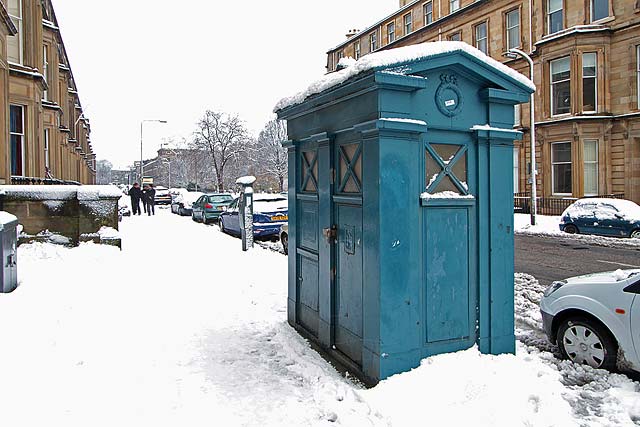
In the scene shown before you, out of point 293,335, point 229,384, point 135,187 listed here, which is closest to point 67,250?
point 293,335

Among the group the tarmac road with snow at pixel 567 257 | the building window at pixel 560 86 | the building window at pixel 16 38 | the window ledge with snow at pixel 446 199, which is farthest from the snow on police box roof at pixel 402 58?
the building window at pixel 560 86

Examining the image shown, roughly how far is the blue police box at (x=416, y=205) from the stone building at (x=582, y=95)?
2364 centimetres

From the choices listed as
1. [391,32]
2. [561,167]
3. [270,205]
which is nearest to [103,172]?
[391,32]

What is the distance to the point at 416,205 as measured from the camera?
4.41 meters

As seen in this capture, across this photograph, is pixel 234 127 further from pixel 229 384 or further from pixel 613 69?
pixel 229 384

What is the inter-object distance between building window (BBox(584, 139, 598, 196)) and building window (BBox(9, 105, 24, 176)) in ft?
82.5

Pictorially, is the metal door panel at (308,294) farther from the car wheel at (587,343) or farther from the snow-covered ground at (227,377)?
the car wheel at (587,343)

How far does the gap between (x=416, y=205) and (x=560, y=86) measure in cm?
2704

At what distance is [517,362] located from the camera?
4.68 m

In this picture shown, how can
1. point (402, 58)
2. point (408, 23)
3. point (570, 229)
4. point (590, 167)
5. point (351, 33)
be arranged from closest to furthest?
point (402, 58), point (570, 229), point (590, 167), point (408, 23), point (351, 33)

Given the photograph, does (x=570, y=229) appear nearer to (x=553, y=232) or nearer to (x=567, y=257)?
(x=553, y=232)

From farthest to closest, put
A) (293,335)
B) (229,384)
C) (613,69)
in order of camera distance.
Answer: (613,69), (293,335), (229,384)

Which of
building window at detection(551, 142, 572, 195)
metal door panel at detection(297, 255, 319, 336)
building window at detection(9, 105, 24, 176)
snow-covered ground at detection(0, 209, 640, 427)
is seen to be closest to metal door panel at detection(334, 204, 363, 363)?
snow-covered ground at detection(0, 209, 640, 427)

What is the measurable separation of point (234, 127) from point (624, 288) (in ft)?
200
